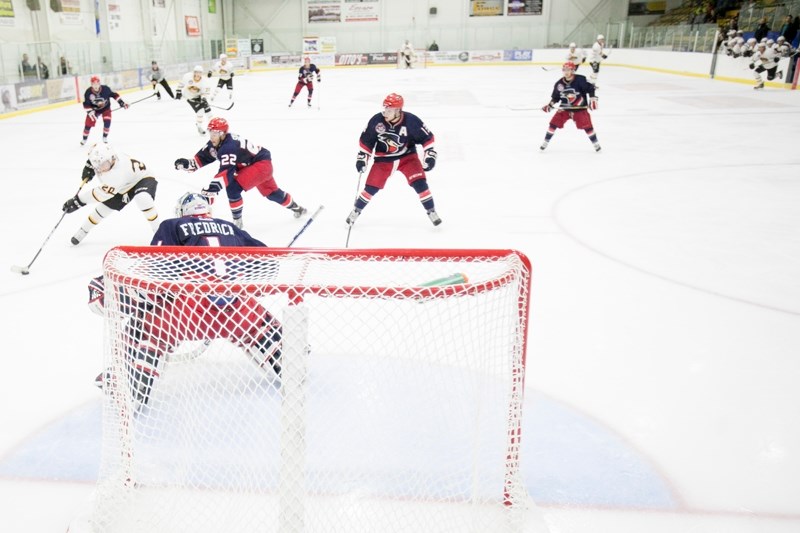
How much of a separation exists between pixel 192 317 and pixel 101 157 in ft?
8.86

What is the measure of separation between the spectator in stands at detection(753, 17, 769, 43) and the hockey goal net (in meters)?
12.3

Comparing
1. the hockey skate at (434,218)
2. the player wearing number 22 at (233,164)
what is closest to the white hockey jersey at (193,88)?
the player wearing number 22 at (233,164)

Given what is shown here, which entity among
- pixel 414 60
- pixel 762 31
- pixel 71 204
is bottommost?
pixel 71 204

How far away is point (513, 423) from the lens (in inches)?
77.9

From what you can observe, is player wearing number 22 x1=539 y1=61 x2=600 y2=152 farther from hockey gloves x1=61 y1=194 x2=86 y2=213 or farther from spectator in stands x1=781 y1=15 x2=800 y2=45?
spectator in stands x1=781 y1=15 x2=800 y2=45

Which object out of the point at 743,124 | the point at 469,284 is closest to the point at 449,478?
the point at 469,284

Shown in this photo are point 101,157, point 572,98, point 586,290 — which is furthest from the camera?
point 572,98

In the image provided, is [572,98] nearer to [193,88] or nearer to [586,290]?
[586,290]

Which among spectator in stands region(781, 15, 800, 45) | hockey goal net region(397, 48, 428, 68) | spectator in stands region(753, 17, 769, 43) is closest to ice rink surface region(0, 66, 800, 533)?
spectator in stands region(781, 15, 800, 45)

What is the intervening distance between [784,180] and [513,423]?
6462 millimetres

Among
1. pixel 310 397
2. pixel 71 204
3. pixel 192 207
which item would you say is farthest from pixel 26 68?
pixel 310 397

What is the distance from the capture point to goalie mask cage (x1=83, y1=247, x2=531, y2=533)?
1.83 metres

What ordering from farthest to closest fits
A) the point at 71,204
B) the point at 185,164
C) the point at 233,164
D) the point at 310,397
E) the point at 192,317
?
the point at 185,164 → the point at 233,164 → the point at 71,204 → the point at 310,397 → the point at 192,317

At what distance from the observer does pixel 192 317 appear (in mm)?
2182
